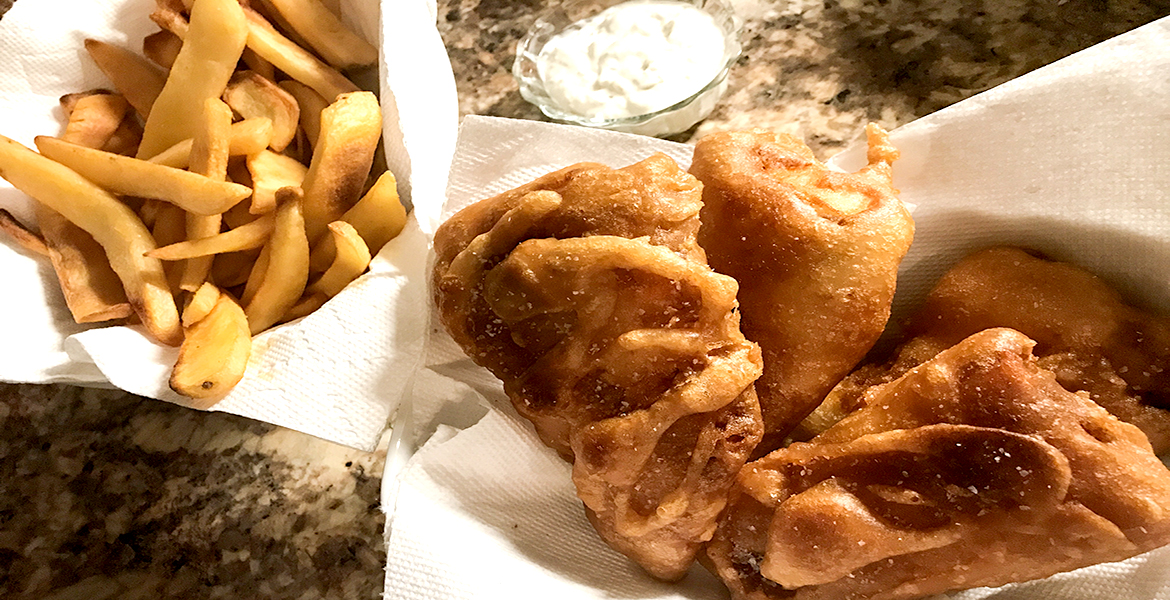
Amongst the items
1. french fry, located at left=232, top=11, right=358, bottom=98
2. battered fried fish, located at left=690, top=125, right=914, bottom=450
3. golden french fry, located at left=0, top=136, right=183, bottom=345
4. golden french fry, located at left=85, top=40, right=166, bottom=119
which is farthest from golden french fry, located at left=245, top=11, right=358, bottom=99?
battered fried fish, located at left=690, top=125, right=914, bottom=450

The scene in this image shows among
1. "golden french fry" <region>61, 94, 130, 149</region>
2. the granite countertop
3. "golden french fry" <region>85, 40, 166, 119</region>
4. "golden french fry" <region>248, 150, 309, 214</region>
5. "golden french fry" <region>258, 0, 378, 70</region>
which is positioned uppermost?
"golden french fry" <region>258, 0, 378, 70</region>

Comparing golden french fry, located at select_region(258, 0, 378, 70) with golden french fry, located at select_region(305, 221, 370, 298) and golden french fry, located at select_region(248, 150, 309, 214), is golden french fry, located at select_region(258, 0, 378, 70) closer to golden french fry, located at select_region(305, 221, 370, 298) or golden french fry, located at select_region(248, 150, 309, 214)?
golden french fry, located at select_region(248, 150, 309, 214)

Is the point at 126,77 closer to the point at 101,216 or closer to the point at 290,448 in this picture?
the point at 101,216

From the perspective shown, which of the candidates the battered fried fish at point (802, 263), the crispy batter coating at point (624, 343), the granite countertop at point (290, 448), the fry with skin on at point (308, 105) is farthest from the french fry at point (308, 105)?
the battered fried fish at point (802, 263)

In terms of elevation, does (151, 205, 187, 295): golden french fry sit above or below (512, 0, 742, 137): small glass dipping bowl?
below

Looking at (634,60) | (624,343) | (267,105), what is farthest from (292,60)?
(624,343)

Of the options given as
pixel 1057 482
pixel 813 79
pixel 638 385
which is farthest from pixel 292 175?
pixel 1057 482
